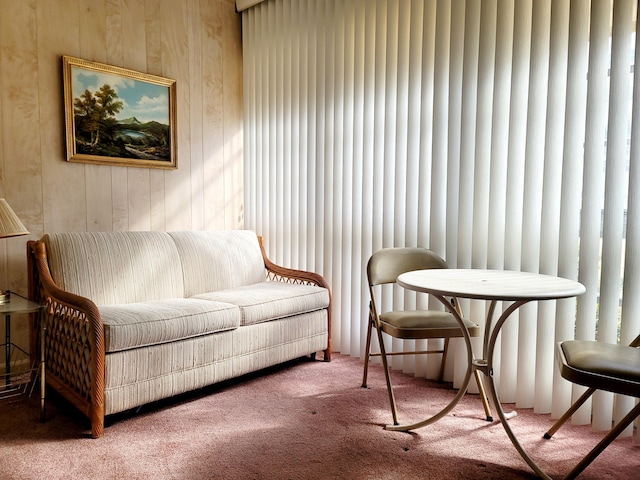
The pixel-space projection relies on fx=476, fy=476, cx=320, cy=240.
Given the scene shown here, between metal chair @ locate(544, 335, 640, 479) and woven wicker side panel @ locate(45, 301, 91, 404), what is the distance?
1995mm

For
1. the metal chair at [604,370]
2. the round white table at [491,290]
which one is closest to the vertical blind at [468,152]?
the round white table at [491,290]

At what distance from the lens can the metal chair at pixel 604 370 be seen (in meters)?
1.53

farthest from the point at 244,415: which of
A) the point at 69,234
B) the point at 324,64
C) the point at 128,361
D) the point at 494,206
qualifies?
the point at 324,64

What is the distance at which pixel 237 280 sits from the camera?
3.42 m

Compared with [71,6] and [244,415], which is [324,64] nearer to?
[71,6]

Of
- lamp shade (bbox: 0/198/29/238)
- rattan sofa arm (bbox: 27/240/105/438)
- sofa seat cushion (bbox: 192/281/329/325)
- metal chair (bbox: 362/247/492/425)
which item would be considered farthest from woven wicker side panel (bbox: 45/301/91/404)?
metal chair (bbox: 362/247/492/425)

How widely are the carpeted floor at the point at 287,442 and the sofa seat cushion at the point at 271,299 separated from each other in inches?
18.1

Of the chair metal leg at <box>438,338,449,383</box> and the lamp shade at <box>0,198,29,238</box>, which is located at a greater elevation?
the lamp shade at <box>0,198,29,238</box>

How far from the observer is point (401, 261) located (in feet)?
8.90

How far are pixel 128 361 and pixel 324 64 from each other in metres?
2.39

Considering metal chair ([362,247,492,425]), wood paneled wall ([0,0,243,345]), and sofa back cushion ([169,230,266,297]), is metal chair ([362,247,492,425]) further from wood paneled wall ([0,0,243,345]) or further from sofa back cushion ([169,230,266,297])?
wood paneled wall ([0,0,243,345])

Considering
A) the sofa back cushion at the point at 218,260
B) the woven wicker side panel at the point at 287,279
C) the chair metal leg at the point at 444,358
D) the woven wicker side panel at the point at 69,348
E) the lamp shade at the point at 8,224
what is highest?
the lamp shade at the point at 8,224

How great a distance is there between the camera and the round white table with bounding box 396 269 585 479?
1.79 m

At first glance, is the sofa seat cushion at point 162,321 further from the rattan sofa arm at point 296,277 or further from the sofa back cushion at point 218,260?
the rattan sofa arm at point 296,277
